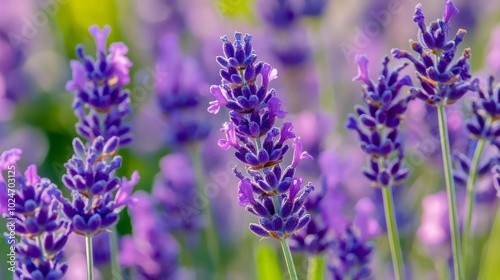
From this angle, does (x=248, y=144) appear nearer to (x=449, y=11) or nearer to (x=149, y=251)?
(x=449, y=11)

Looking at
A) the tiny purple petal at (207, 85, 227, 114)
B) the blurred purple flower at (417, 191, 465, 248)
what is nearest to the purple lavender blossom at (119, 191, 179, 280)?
the blurred purple flower at (417, 191, 465, 248)

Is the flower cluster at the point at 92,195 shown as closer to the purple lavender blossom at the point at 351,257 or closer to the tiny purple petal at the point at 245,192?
the tiny purple petal at the point at 245,192

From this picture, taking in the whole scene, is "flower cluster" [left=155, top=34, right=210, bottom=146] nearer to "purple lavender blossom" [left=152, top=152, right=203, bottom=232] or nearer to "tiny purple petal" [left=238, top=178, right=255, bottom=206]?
"purple lavender blossom" [left=152, top=152, right=203, bottom=232]

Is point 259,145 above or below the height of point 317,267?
above

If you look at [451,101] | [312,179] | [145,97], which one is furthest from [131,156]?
[451,101]

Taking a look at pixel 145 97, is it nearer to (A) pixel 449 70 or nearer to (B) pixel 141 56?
(B) pixel 141 56

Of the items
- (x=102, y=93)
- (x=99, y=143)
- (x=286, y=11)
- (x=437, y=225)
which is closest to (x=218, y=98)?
(x=99, y=143)

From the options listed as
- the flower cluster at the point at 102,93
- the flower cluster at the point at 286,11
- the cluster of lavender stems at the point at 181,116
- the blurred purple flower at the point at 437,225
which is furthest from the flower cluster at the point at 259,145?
the flower cluster at the point at 286,11
